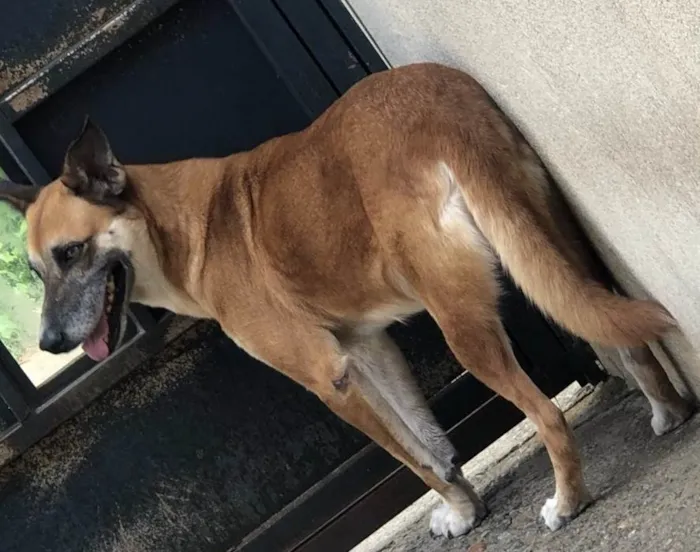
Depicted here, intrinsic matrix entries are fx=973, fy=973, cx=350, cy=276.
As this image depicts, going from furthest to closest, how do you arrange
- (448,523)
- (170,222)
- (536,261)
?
1. (448,523)
2. (170,222)
3. (536,261)

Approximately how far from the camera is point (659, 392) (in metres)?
3.02

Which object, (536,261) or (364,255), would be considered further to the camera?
(364,255)

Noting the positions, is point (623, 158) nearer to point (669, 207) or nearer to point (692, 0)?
point (669, 207)

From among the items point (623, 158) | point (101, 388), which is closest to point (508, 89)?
point (623, 158)

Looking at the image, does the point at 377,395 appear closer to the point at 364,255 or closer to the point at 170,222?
the point at 364,255

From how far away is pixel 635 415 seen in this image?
3369 mm

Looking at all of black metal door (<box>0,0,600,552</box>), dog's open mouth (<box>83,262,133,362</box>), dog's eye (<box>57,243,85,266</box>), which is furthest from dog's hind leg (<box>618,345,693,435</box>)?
dog's eye (<box>57,243,85,266</box>)

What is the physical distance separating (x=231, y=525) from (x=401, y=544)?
Result: 2.20 feet

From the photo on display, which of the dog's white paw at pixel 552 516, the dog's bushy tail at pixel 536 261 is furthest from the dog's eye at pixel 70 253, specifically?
the dog's white paw at pixel 552 516

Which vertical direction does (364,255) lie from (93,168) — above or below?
below

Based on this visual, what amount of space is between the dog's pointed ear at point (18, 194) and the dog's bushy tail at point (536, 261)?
59.4 inches

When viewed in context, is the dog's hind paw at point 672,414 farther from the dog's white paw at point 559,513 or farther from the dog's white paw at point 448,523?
the dog's white paw at point 448,523

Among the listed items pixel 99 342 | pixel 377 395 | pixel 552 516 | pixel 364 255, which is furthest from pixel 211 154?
pixel 552 516

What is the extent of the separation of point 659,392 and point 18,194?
217 centimetres
